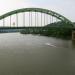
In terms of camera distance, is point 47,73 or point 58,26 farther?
point 58,26

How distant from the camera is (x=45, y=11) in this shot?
135 feet

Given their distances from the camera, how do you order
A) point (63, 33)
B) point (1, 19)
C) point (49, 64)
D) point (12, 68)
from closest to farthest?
point (12, 68), point (49, 64), point (1, 19), point (63, 33)

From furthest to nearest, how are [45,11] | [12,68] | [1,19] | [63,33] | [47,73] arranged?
[63,33] → [45,11] → [1,19] → [12,68] → [47,73]

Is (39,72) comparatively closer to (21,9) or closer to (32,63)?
(32,63)

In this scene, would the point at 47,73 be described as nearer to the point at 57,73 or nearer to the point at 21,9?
the point at 57,73

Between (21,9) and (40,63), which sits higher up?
(21,9)

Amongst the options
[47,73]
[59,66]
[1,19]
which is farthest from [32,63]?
[1,19]

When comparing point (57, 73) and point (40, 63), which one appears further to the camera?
point (40, 63)

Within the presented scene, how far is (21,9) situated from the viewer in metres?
38.8

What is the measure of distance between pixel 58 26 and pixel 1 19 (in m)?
9.19

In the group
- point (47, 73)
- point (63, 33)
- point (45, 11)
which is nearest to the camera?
point (47, 73)

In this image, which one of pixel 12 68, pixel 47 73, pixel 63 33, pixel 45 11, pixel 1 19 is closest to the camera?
pixel 47 73

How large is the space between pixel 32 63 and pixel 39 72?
230cm

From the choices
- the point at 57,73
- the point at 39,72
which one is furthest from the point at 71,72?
the point at 39,72
